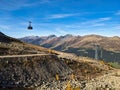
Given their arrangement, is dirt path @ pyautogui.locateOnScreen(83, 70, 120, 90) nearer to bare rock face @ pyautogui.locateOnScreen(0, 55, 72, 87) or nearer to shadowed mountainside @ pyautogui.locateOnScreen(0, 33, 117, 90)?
shadowed mountainside @ pyautogui.locateOnScreen(0, 33, 117, 90)

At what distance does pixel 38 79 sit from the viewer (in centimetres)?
6931

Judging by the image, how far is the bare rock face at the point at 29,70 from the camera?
64.0 metres

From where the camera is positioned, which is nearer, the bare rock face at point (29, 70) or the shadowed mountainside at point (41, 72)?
the bare rock face at point (29, 70)

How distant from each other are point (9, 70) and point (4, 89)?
31.4ft

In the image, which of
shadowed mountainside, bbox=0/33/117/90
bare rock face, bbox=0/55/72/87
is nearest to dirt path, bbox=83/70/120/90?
shadowed mountainside, bbox=0/33/117/90

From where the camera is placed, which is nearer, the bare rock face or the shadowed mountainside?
the bare rock face

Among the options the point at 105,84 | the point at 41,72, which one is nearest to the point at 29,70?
the point at 41,72

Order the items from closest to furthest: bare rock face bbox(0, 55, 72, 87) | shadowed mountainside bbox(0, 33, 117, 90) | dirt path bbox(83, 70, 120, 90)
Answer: bare rock face bbox(0, 55, 72, 87)
shadowed mountainside bbox(0, 33, 117, 90)
dirt path bbox(83, 70, 120, 90)

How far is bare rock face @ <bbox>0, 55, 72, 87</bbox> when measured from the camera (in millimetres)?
63969

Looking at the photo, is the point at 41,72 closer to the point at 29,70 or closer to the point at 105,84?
the point at 29,70

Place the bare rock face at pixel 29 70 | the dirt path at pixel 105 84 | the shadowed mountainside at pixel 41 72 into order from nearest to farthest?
the bare rock face at pixel 29 70 < the shadowed mountainside at pixel 41 72 < the dirt path at pixel 105 84

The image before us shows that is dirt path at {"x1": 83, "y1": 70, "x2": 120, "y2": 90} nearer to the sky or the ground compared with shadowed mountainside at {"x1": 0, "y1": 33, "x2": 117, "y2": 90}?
nearer to the ground

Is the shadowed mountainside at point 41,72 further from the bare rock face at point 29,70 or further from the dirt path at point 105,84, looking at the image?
the dirt path at point 105,84

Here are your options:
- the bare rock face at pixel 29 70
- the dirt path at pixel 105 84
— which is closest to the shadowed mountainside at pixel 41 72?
the bare rock face at pixel 29 70
